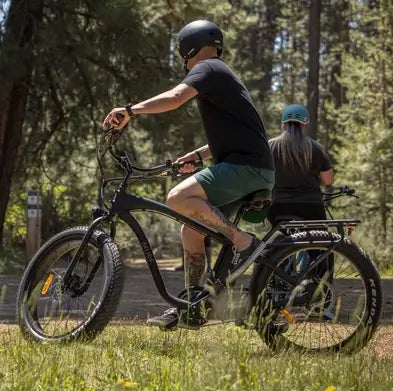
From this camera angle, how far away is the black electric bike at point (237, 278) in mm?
4797

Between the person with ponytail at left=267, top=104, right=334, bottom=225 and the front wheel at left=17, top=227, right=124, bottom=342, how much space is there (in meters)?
2.35

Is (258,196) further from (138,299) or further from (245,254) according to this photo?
(138,299)

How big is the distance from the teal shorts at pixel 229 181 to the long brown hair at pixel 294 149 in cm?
206

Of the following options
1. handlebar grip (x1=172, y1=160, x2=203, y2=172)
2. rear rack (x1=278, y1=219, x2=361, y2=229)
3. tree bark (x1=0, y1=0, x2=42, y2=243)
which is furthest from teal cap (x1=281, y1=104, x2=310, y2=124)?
tree bark (x1=0, y1=0, x2=42, y2=243)

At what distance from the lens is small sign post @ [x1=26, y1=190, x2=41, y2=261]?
13.8m

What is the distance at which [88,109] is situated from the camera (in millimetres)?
14820

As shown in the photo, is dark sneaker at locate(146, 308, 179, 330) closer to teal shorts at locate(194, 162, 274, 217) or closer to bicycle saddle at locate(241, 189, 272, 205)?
teal shorts at locate(194, 162, 274, 217)

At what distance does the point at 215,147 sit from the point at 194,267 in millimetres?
727

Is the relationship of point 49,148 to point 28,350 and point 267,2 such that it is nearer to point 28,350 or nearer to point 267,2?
point 28,350

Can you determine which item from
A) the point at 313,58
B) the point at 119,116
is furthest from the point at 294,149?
the point at 313,58

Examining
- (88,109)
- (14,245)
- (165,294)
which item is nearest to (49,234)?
(14,245)

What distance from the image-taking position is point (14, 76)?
13.2m

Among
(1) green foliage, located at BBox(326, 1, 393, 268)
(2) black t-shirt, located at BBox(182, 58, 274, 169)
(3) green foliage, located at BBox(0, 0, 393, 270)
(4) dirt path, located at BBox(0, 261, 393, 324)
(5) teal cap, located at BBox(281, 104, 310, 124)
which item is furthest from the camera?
(1) green foliage, located at BBox(326, 1, 393, 268)

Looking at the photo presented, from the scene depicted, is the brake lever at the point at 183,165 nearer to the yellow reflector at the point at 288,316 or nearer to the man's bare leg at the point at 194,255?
the man's bare leg at the point at 194,255
